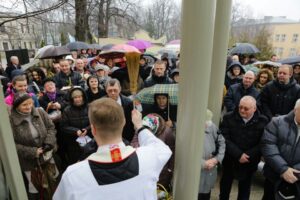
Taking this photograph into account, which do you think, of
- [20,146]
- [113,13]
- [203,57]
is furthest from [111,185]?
[113,13]

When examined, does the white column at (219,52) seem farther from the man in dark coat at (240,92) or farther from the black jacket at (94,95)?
the black jacket at (94,95)

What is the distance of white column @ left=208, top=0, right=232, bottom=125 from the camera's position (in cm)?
250

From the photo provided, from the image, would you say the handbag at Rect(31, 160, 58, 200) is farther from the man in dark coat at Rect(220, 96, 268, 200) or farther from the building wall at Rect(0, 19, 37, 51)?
the building wall at Rect(0, 19, 37, 51)

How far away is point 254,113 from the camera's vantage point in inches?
127

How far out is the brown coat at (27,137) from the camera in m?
3.03

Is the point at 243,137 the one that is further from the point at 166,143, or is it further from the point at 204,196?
the point at 166,143

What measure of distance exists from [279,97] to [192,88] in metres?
3.06

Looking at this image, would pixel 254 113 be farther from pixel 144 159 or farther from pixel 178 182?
pixel 144 159

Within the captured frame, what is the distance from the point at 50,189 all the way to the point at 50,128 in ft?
2.63

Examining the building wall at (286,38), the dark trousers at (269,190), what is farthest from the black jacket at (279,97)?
the building wall at (286,38)

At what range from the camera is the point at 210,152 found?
3109mm


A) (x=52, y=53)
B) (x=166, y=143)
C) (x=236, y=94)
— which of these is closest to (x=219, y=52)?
(x=166, y=143)

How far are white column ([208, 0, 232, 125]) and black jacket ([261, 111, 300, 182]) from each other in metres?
0.63

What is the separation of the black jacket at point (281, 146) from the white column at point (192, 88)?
1.42m
